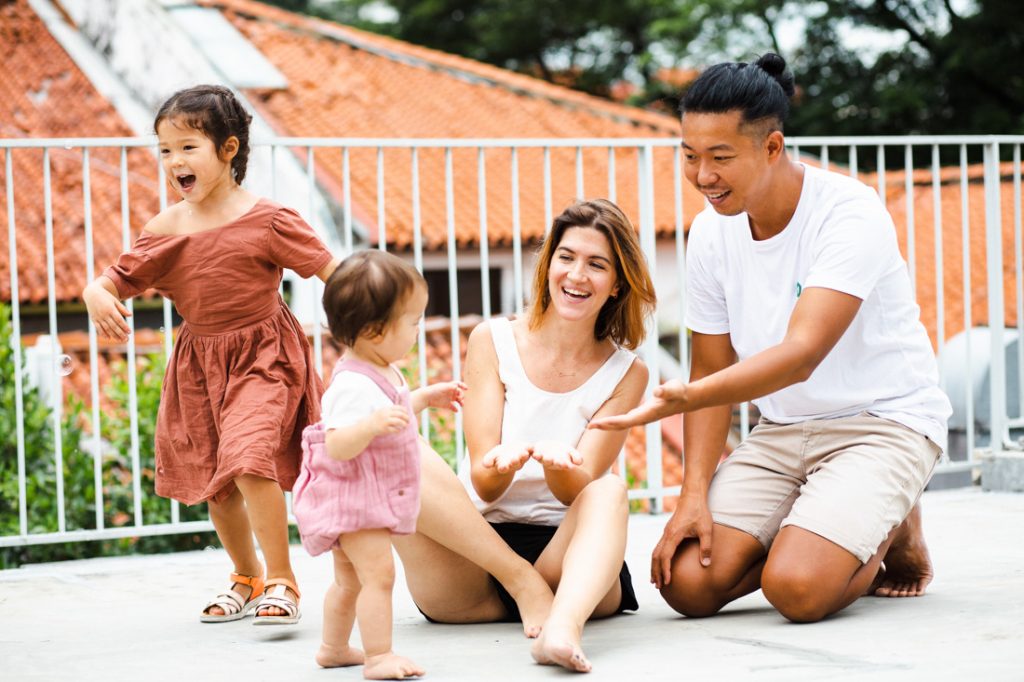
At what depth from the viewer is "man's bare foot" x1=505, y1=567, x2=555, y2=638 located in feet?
9.47

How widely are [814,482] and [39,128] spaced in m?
13.2

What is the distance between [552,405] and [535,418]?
0.05 m

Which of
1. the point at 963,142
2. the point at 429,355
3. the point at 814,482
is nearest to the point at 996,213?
the point at 963,142

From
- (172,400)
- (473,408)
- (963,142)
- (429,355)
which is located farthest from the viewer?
(429,355)

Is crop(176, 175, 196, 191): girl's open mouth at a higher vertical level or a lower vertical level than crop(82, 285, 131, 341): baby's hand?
higher

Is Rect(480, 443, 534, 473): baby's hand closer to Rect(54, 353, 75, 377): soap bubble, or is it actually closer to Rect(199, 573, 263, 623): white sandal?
Rect(199, 573, 263, 623): white sandal

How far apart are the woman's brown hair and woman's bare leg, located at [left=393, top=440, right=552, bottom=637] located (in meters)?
0.48

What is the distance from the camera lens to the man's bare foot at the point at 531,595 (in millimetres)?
2887

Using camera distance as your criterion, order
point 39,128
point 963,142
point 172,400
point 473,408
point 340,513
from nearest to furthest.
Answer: point 340,513 → point 473,408 → point 172,400 → point 963,142 → point 39,128

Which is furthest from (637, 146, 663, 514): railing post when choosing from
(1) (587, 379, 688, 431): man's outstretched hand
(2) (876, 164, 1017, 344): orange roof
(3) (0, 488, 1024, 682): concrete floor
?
(2) (876, 164, 1017, 344): orange roof

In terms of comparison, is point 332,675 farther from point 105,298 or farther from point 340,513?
point 105,298

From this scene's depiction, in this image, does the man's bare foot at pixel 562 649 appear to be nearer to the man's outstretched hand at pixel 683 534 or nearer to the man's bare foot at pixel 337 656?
the man's bare foot at pixel 337 656

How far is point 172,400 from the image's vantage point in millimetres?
3258

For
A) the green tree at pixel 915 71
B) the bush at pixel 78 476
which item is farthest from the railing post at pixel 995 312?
the green tree at pixel 915 71
